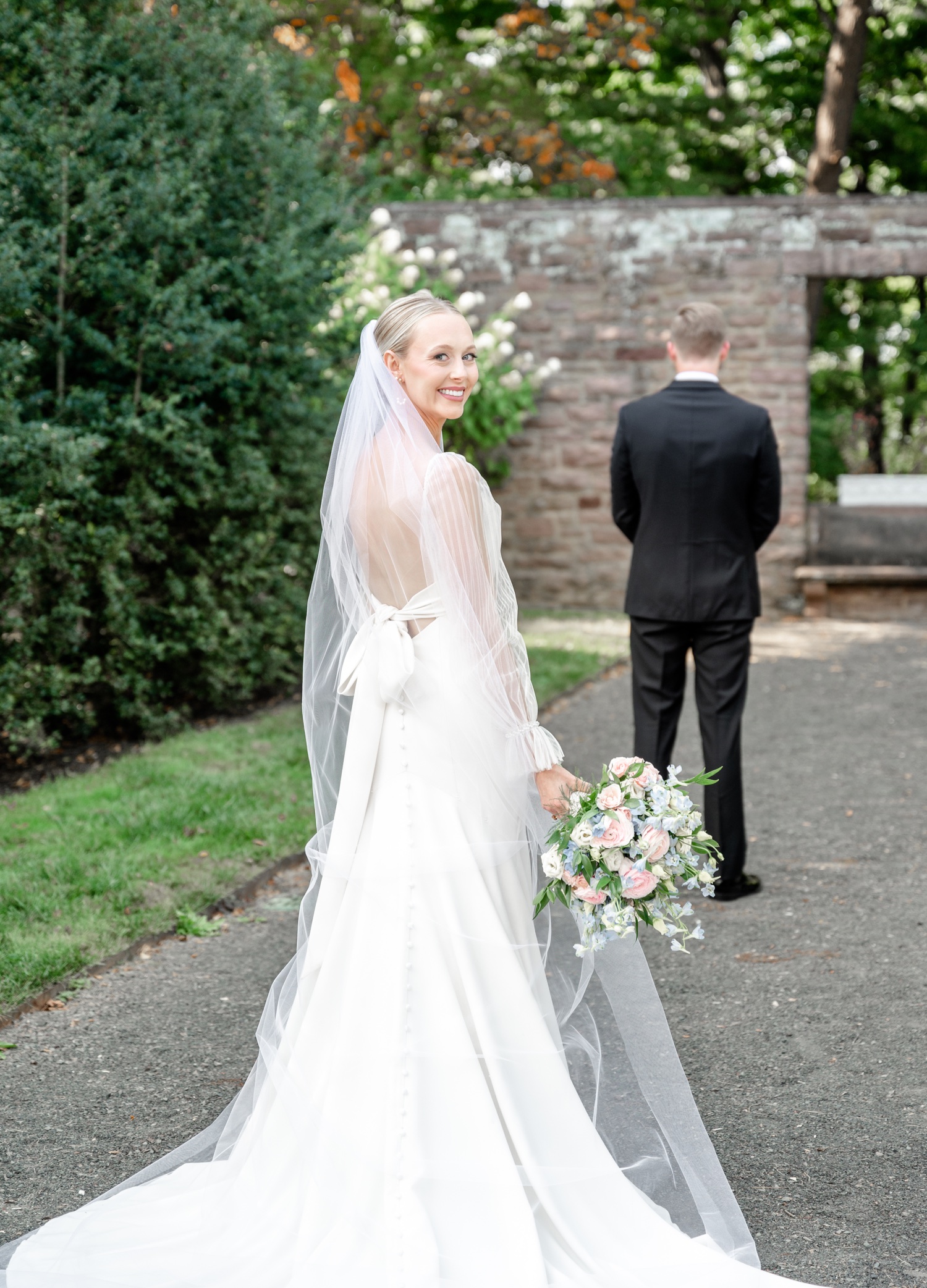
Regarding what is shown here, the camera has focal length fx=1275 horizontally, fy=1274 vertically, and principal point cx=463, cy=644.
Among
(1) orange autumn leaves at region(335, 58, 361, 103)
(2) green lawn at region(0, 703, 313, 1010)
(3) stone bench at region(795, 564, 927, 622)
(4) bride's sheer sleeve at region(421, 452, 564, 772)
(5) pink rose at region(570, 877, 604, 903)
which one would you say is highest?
(1) orange autumn leaves at region(335, 58, 361, 103)


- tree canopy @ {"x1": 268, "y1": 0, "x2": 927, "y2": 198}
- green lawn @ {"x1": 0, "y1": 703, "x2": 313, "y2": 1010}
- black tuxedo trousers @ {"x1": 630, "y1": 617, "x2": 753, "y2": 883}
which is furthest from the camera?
tree canopy @ {"x1": 268, "y1": 0, "x2": 927, "y2": 198}

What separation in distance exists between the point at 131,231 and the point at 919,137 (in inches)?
592

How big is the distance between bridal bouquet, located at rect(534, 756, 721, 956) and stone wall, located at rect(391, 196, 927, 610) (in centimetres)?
1073

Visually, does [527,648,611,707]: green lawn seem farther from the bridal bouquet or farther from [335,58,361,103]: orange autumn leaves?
[335,58,361,103]: orange autumn leaves

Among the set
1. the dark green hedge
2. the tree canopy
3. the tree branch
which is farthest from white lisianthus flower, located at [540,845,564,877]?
the tree branch

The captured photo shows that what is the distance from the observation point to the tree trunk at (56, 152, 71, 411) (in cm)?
684

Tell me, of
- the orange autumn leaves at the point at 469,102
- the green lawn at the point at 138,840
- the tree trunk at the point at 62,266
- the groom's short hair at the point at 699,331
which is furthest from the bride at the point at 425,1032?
the orange autumn leaves at the point at 469,102

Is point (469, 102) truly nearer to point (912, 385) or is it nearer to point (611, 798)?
point (912, 385)

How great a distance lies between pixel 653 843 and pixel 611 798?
121 millimetres

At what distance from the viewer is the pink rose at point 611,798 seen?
2539 millimetres

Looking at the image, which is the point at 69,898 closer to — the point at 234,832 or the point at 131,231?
the point at 234,832

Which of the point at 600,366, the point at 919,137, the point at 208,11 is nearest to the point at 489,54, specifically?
the point at 919,137

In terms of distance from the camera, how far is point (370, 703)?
2.75 m

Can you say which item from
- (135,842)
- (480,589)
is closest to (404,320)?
(480,589)
